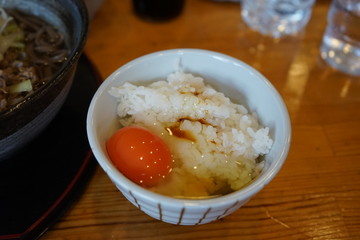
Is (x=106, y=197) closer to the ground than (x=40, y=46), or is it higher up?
closer to the ground

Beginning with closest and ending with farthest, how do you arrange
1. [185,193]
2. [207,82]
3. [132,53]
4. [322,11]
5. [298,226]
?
[185,193]
[298,226]
[207,82]
[132,53]
[322,11]

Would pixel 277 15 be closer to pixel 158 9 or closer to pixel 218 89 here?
pixel 158 9

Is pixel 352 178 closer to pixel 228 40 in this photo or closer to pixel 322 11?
pixel 228 40

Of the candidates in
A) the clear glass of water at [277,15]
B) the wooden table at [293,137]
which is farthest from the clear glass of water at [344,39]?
the clear glass of water at [277,15]

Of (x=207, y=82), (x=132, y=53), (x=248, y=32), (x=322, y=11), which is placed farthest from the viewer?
(x=322, y=11)

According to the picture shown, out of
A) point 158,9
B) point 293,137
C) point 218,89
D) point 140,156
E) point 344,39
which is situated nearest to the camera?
point 140,156

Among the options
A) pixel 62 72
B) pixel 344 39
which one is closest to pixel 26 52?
pixel 62 72

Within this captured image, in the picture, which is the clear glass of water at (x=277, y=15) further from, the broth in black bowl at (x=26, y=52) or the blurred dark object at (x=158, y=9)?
the broth in black bowl at (x=26, y=52)

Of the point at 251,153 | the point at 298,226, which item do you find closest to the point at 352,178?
the point at 298,226
